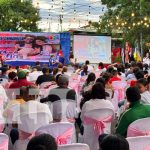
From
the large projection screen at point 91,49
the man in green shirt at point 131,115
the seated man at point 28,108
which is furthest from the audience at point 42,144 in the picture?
the large projection screen at point 91,49

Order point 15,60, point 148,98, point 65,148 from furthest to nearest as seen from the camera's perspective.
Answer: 1. point 15,60
2. point 148,98
3. point 65,148

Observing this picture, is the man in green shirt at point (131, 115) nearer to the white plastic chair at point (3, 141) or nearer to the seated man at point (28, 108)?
the seated man at point (28, 108)

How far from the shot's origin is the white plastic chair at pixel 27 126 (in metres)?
6.34

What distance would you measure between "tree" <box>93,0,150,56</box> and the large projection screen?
13.7 feet

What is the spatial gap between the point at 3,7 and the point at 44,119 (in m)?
39.4

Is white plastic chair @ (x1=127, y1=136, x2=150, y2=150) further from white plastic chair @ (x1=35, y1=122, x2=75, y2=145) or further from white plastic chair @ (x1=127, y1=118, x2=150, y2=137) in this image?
white plastic chair @ (x1=35, y1=122, x2=75, y2=145)

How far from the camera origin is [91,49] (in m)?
31.7

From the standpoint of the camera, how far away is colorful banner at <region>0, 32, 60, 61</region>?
29469mm

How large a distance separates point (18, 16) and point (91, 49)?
63.6 ft

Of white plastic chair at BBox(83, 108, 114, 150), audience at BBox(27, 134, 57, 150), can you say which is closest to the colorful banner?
white plastic chair at BBox(83, 108, 114, 150)

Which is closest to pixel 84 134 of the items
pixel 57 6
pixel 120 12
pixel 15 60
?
pixel 15 60

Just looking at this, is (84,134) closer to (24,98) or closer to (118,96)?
(24,98)

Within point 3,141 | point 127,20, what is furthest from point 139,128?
point 127,20

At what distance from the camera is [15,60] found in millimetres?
29125
